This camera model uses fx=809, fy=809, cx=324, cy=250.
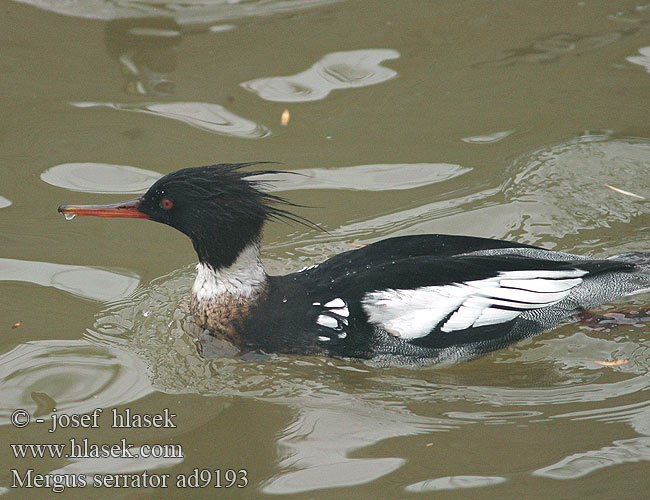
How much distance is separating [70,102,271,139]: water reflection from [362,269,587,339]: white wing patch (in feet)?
10.1

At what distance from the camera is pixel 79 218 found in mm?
6840

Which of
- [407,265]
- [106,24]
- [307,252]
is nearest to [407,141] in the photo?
[307,252]

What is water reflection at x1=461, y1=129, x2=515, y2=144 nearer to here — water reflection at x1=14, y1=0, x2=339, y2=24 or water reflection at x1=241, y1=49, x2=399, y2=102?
water reflection at x1=241, y1=49, x2=399, y2=102

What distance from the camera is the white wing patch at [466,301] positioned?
5113 millimetres

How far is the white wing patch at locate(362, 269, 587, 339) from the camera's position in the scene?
511cm

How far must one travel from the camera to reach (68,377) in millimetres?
5316

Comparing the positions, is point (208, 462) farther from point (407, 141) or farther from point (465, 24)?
point (465, 24)

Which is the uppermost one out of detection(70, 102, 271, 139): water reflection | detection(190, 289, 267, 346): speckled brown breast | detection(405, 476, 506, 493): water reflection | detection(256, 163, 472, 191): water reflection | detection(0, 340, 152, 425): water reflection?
detection(70, 102, 271, 139): water reflection

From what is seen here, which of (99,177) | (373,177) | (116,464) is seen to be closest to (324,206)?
(373,177)

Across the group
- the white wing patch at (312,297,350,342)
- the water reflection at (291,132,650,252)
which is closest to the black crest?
the white wing patch at (312,297,350,342)

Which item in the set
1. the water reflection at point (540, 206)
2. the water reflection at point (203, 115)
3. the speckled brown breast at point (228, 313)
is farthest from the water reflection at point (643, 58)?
the speckled brown breast at point (228, 313)

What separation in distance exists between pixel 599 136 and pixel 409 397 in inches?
140

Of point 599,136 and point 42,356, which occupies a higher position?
point 599,136

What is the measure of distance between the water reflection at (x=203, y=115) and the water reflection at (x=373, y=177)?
2.35 ft
